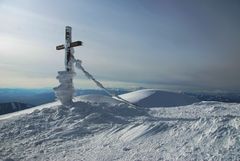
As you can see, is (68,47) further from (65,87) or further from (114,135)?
(114,135)

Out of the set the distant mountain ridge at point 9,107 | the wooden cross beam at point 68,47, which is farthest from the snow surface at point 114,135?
the distant mountain ridge at point 9,107

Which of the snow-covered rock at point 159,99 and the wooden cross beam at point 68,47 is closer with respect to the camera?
the wooden cross beam at point 68,47

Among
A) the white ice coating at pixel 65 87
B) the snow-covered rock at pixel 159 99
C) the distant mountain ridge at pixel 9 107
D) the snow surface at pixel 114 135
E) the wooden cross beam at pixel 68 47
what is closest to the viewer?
the snow surface at pixel 114 135

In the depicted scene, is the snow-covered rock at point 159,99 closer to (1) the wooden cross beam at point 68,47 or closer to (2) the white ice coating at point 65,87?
(2) the white ice coating at point 65,87

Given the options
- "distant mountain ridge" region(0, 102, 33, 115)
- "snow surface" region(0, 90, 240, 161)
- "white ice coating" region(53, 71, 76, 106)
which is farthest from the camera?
"distant mountain ridge" region(0, 102, 33, 115)

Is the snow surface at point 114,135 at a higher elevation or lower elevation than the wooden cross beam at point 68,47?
lower

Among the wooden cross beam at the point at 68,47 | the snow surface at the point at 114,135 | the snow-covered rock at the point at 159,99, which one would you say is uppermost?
the wooden cross beam at the point at 68,47

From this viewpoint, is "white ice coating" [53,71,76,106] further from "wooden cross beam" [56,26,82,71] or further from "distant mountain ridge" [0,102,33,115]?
"distant mountain ridge" [0,102,33,115]

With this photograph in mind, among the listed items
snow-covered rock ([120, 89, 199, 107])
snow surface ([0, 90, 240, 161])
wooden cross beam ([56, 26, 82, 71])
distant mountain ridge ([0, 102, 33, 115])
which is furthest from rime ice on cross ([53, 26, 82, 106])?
distant mountain ridge ([0, 102, 33, 115])
